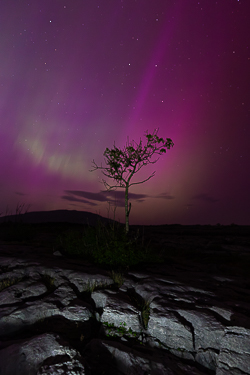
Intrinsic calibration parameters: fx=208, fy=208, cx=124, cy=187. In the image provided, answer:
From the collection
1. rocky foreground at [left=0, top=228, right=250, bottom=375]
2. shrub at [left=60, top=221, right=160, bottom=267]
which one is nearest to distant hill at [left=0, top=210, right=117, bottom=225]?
shrub at [left=60, top=221, right=160, bottom=267]

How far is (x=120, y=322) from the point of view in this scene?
4.31m

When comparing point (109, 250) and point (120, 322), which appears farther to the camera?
point (109, 250)

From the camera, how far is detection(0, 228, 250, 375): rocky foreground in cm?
318

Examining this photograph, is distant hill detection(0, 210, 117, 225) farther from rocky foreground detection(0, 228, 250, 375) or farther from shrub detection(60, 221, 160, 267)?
rocky foreground detection(0, 228, 250, 375)

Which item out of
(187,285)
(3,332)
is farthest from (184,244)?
(3,332)

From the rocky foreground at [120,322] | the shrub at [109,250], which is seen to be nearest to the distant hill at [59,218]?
the shrub at [109,250]

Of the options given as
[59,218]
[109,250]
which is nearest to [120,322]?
[109,250]

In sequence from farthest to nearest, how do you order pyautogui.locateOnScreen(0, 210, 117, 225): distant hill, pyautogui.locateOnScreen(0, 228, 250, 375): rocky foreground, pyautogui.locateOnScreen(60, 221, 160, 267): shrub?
1. pyautogui.locateOnScreen(0, 210, 117, 225): distant hill
2. pyautogui.locateOnScreen(60, 221, 160, 267): shrub
3. pyautogui.locateOnScreen(0, 228, 250, 375): rocky foreground

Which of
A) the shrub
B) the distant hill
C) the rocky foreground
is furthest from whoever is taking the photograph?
the distant hill

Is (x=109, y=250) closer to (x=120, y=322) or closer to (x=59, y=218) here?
(x=120, y=322)

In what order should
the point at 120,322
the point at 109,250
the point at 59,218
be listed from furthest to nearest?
the point at 59,218 → the point at 109,250 → the point at 120,322

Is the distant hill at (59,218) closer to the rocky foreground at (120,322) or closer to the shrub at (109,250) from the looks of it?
the shrub at (109,250)

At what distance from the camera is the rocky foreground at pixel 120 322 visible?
3176 mm

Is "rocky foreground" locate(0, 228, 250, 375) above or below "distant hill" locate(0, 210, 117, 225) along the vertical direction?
below
